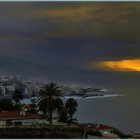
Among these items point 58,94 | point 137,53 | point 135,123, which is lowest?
point 135,123

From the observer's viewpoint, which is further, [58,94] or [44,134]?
[58,94]

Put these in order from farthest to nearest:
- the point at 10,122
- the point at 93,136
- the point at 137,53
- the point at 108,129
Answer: the point at 137,53 → the point at 108,129 → the point at 10,122 → the point at 93,136

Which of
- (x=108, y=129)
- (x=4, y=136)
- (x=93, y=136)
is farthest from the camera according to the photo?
(x=108, y=129)

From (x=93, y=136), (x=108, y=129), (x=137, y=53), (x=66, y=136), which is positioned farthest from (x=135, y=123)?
(x=66, y=136)

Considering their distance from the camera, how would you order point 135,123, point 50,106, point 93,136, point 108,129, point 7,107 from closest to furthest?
point 93,136
point 50,106
point 108,129
point 7,107
point 135,123

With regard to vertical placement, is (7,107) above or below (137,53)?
below

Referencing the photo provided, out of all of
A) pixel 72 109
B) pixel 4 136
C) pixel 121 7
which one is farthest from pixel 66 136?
pixel 121 7

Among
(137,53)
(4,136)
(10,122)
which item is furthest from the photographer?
(137,53)

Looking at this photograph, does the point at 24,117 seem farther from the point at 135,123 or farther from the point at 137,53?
the point at 137,53

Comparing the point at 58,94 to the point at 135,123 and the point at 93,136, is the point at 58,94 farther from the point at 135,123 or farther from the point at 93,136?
the point at 135,123
